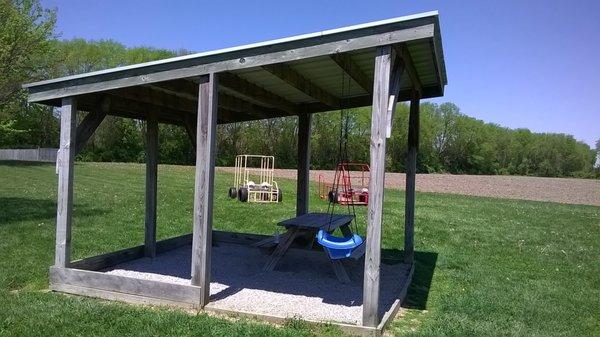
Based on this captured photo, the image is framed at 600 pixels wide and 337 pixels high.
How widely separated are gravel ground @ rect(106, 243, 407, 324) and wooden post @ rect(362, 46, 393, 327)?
431mm

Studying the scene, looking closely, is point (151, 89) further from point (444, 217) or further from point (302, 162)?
point (444, 217)

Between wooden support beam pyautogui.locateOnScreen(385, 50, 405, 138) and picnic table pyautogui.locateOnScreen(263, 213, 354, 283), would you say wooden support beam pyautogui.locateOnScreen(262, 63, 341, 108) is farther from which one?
picnic table pyautogui.locateOnScreen(263, 213, 354, 283)

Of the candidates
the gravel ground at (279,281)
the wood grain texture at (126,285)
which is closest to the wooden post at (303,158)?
the gravel ground at (279,281)

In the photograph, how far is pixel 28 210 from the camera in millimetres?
12133

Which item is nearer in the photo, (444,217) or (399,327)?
(399,327)

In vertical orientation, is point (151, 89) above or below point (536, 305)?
above

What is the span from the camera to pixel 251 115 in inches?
354

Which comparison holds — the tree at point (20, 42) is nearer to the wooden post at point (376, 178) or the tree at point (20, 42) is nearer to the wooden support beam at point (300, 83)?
the wooden support beam at point (300, 83)

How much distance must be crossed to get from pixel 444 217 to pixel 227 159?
3188 centimetres

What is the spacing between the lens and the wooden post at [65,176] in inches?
231

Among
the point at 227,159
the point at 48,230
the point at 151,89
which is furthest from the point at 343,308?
the point at 227,159

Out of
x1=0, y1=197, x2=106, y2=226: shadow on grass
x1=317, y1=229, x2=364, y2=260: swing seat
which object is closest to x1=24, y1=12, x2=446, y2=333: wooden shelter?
x1=317, y1=229, x2=364, y2=260: swing seat

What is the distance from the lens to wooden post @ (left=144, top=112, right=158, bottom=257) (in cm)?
767

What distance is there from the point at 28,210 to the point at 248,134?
32139 mm
